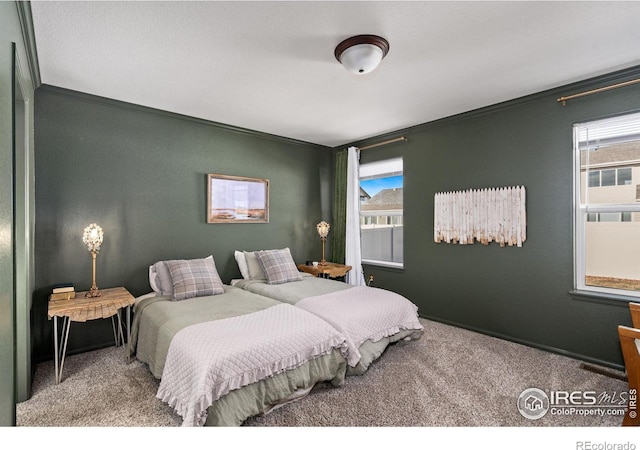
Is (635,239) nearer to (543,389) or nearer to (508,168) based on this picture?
(508,168)

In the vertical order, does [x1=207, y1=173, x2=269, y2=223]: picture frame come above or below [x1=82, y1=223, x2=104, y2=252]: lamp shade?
above

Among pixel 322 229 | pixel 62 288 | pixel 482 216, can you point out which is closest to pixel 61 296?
pixel 62 288

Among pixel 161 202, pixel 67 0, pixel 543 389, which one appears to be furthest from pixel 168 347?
pixel 543 389

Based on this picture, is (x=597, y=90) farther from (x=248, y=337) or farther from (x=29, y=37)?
(x=29, y=37)

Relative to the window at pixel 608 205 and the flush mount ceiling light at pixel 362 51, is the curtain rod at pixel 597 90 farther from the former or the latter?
the flush mount ceiling light at pixel 362 51

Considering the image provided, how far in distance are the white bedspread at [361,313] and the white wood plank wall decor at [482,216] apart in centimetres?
118

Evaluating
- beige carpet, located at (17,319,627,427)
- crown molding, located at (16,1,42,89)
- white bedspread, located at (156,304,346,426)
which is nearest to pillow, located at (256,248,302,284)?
white bedspread, located at (156,304,346,426)

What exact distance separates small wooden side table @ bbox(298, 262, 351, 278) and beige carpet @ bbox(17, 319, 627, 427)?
152 cm

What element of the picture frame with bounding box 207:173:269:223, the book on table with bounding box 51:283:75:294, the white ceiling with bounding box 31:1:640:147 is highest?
the white ceiling with bounding box 31:1:640:147

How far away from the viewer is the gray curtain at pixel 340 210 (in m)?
4.95

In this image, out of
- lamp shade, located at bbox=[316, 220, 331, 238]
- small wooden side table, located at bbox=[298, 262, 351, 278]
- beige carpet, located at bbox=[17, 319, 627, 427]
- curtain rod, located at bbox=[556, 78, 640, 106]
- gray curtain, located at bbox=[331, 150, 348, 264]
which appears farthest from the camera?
gray curtain, located at bbox=[331, 150, 348, 264]

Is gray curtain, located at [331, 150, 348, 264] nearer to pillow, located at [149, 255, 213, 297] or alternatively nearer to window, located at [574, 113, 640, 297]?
pillow, located at [149, 255, 213, 297]

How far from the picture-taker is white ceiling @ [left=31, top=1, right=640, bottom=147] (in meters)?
1.88

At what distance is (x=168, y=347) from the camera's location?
2156mm
